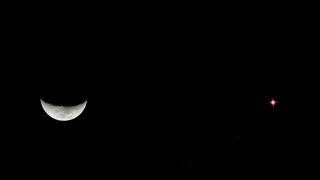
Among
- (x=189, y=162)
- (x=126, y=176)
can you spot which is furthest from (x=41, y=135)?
(x=189, y=162)

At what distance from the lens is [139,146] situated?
12.4 meters

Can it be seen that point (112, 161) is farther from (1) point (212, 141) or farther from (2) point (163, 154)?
(1) point (212, 141)

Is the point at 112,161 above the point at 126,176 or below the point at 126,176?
above

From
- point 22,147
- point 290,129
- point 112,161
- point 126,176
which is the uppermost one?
→ point 22,147

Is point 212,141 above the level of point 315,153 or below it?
above

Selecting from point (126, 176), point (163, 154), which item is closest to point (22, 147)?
point (126, 176)

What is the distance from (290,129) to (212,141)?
288cm

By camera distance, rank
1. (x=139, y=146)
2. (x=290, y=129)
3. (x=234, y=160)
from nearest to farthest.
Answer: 1. (x=290, y=129)
2. (x=234, y=160)
3. (x=139, y=146)

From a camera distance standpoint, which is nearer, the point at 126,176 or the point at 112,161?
the point at 126,176

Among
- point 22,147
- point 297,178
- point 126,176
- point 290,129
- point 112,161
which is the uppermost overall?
point 22,147

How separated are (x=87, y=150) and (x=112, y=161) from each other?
1.18m

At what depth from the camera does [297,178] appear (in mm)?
→ 8094

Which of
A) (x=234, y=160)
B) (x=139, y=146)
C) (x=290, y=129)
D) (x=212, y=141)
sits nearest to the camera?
(x=290, y=129)

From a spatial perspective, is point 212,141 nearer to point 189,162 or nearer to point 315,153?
point 189,162
